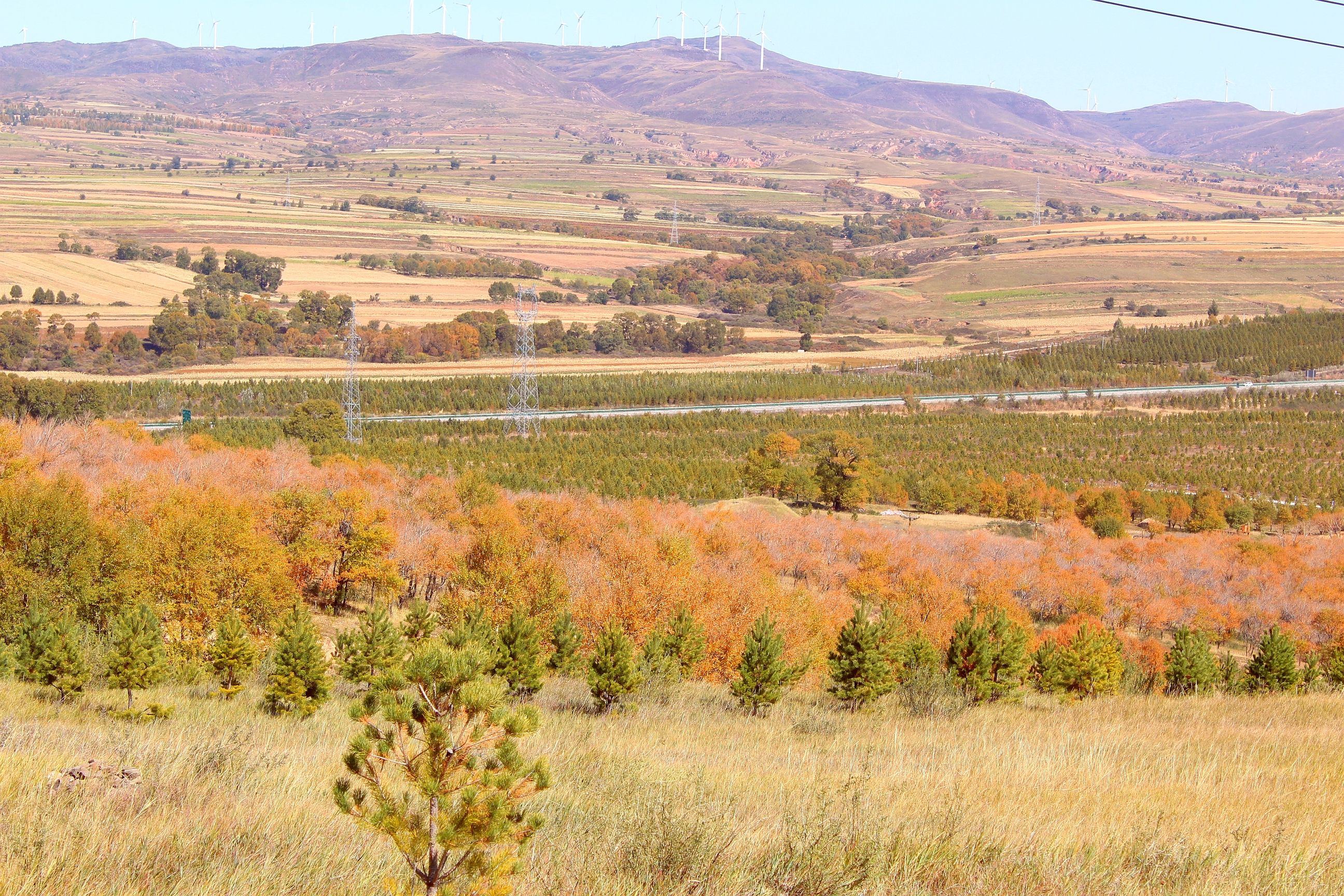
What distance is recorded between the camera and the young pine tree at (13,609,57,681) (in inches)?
896

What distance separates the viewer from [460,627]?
24344 mm

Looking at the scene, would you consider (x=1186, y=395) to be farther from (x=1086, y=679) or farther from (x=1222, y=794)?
(x=1222, y=794)

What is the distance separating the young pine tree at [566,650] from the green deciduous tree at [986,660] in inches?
360

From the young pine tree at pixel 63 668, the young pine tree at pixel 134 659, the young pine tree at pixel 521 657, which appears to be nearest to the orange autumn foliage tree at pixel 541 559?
the young pine tree at pixel 134 659

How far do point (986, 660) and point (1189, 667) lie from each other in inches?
261

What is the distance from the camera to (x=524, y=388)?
2687 inches

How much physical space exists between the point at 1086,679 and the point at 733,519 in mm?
25390

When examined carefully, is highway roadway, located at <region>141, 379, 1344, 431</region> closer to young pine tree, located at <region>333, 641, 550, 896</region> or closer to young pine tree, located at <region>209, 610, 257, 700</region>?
young pine tree, located at <region>209, 610, 257, 700</region>

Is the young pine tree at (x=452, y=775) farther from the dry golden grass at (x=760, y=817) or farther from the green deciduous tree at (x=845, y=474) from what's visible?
the green deciduous tree at (x=845, y=474)

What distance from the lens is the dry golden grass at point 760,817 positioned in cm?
739

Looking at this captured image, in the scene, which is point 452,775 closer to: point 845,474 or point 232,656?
point 232,656

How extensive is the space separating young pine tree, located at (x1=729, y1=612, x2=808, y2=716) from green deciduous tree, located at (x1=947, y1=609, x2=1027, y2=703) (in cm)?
462

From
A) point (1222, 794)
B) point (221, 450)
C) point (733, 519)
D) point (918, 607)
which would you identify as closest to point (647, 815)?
point (1222, 794)

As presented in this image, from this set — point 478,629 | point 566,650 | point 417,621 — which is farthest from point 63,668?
point 566,650
